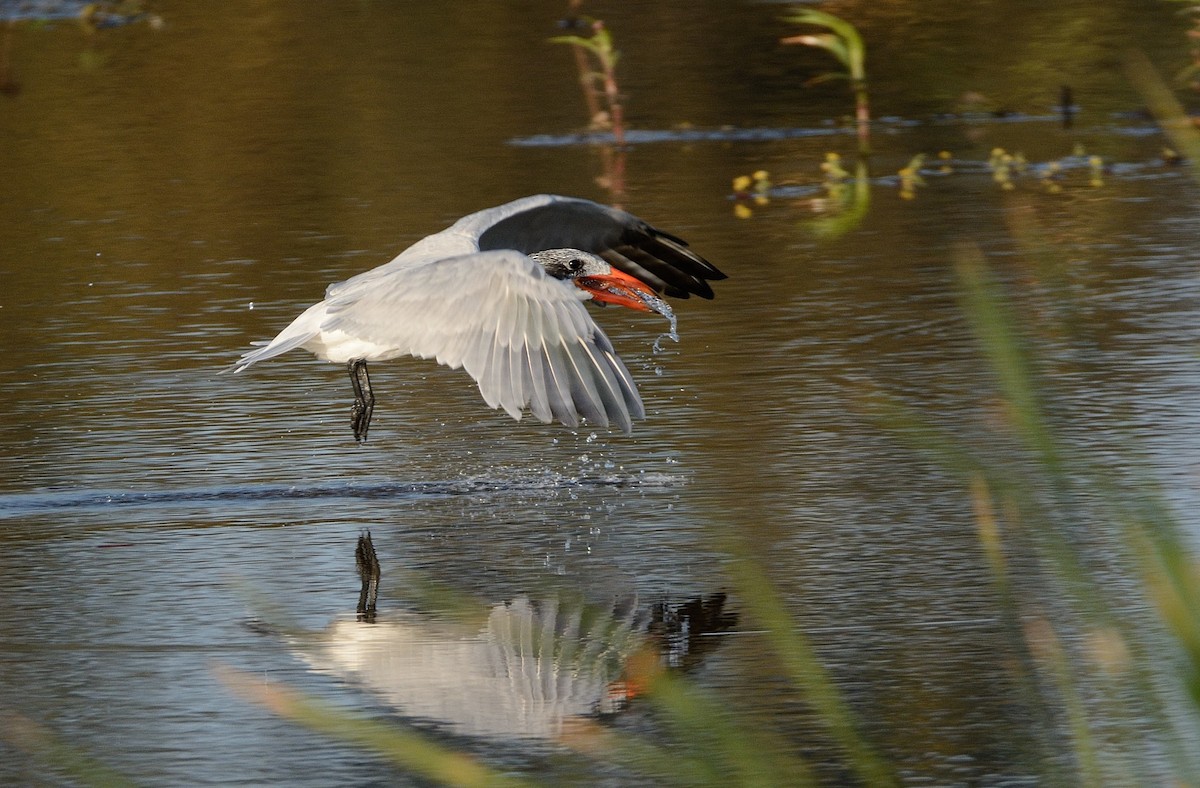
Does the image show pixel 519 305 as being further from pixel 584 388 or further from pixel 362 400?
pixel 362 400

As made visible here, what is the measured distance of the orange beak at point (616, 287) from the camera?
7594 millimetres

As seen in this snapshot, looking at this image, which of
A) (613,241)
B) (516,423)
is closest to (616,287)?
(613,241)

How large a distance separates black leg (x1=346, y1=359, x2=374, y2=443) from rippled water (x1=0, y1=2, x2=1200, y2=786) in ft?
0.44

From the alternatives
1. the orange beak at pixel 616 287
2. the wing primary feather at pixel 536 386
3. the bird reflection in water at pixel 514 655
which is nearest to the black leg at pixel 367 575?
the bird reflection in water at pixel 514 655

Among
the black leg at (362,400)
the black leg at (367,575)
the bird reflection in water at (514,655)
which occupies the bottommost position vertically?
the black leg at (367,575)

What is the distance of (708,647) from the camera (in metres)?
5.35

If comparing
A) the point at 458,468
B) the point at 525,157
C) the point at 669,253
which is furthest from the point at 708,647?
the point at 525,157

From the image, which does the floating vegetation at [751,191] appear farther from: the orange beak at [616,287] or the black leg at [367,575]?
the black leg at [367,575]

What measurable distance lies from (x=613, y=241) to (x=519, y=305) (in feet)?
5.77

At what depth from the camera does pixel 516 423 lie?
8.32 metres

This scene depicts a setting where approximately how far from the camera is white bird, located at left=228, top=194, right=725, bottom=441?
242 inches

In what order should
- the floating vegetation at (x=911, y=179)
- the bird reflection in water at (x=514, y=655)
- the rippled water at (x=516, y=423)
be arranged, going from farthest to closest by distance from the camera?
the floating vegetation at (x=911, y=179) → the rippled water at (x=516, y=423) → the bird reflection in water at (x=514, y=655)

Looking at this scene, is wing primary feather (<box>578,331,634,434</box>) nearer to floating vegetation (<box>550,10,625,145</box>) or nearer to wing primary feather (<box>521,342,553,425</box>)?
wing primary feather (<box>521,342,553,425</box>)

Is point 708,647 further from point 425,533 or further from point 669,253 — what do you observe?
point 669,253
